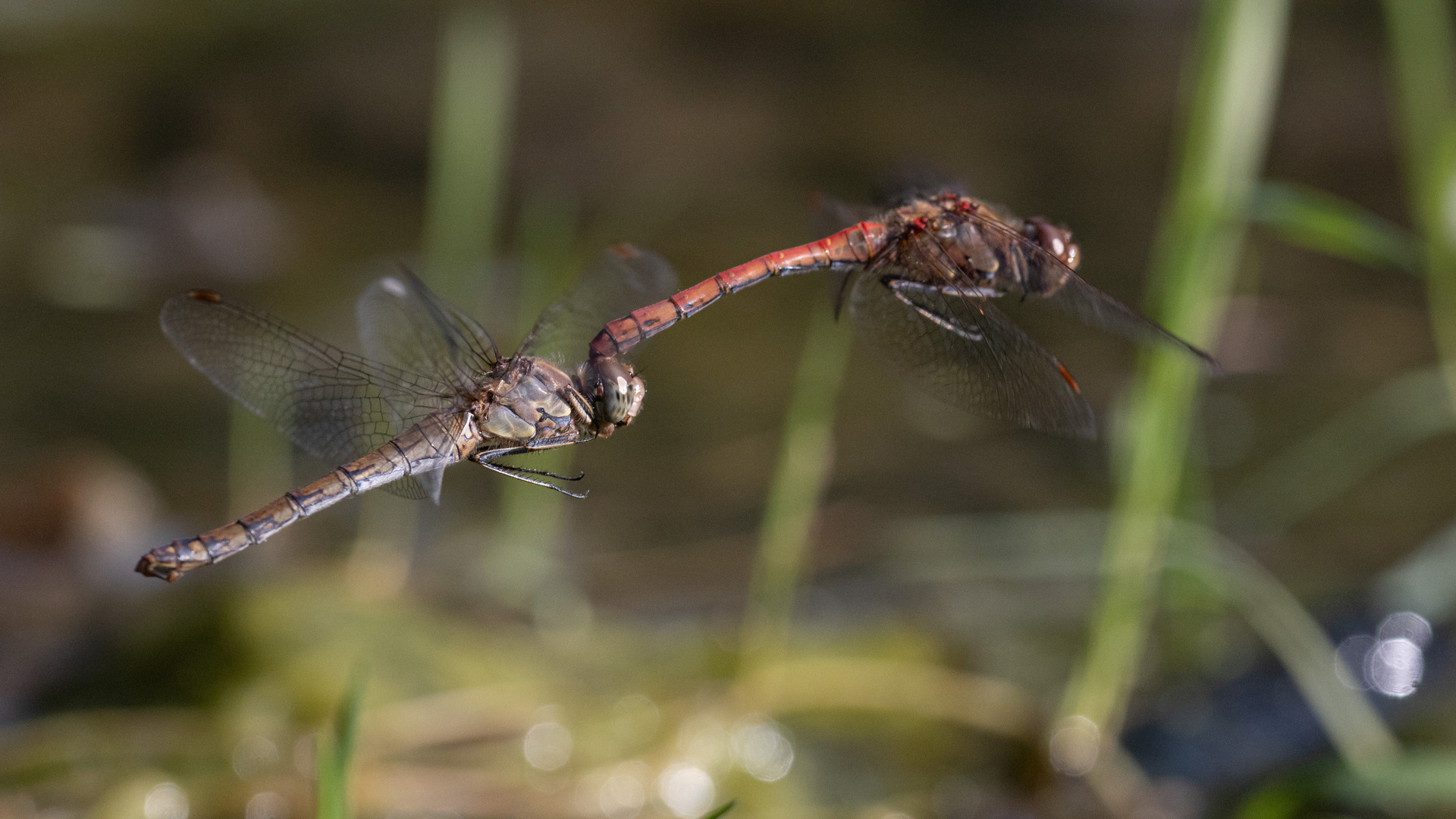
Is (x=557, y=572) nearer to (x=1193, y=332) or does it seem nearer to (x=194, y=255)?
(x=1193, y=332)

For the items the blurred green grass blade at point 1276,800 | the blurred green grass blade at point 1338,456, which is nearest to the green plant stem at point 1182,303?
the blurred green grass blade at point 1276,800

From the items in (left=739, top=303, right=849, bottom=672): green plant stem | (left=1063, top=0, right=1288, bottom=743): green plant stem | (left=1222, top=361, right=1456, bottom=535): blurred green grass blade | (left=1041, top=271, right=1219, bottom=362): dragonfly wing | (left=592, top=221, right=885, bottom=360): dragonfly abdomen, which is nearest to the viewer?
(left=1041, top=271, right=1219, bottom=362): dragonfly wing

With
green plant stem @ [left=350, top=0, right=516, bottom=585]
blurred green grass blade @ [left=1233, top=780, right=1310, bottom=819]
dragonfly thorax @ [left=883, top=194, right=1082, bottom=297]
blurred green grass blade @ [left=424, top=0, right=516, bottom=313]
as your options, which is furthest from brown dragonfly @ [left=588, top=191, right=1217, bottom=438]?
green plant stem @ [left=350, top=0, right=516, bottom=585]

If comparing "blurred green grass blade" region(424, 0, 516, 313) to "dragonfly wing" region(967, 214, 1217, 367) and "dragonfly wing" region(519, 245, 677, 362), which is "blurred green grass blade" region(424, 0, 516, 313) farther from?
"dragonfly wing" region(967, 214, 1217, 367)

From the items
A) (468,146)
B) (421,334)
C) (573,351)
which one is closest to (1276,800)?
(573,351)

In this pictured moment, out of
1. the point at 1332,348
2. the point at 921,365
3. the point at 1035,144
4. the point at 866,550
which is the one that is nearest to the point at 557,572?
→ the point at 866,550

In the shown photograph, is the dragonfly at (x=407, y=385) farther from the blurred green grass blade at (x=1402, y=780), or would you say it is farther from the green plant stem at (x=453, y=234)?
the blurred green grass blade at (x=1402, y=780)

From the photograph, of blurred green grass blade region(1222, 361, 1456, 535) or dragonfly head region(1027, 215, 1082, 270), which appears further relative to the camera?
blurred green grass blade region(1222, 361, 1456, 535)
